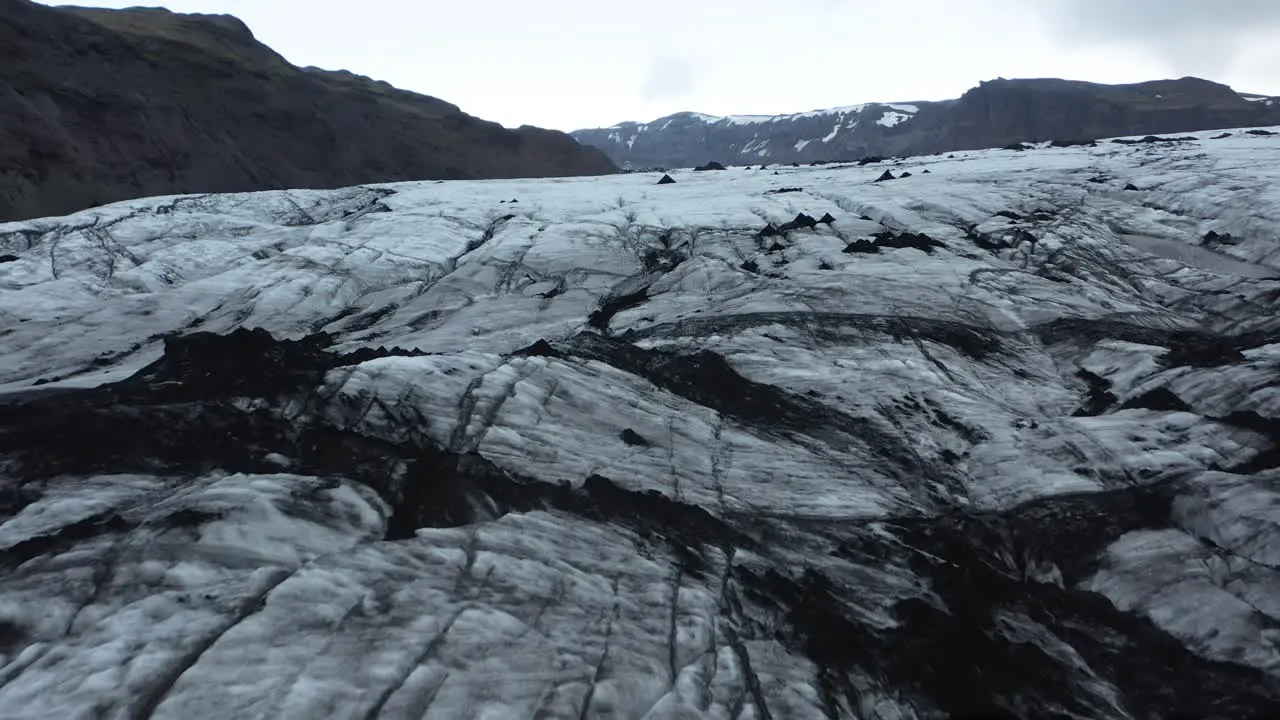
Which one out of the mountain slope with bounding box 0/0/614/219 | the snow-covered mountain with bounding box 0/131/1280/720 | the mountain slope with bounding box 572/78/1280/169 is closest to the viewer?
the snow-covered mountain with bounding box 0/131/1280/720

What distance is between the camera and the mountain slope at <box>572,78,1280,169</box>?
70938 mm

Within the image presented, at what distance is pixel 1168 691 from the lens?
198 inches

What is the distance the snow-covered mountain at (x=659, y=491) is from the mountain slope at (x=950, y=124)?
70.5 meters

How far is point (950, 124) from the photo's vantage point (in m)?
89.9

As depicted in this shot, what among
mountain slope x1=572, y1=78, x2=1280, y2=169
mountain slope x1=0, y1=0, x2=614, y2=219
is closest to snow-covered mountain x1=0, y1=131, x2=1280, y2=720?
mountain slope x1=0, y1=0, x2=614, y2=219

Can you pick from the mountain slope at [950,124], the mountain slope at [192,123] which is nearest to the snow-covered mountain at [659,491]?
the mountain slope at [192,123]

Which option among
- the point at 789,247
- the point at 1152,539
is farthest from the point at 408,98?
the point at 1152,539

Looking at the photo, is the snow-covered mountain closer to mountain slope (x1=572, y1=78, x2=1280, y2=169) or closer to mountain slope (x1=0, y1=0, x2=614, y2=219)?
mountain slope (x1=0, y1=0, x2=614, y2=219)

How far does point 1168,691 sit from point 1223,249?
10717mm

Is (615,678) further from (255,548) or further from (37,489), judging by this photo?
(37,489)

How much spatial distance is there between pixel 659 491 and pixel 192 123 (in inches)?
1554

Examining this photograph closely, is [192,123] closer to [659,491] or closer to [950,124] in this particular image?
[659,491]

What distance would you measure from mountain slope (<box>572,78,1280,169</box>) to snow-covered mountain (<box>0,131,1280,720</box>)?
70.5 m

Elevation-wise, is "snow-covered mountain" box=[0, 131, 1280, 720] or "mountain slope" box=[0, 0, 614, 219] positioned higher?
"mountain slope" box=[0, 0, 614, 219]
